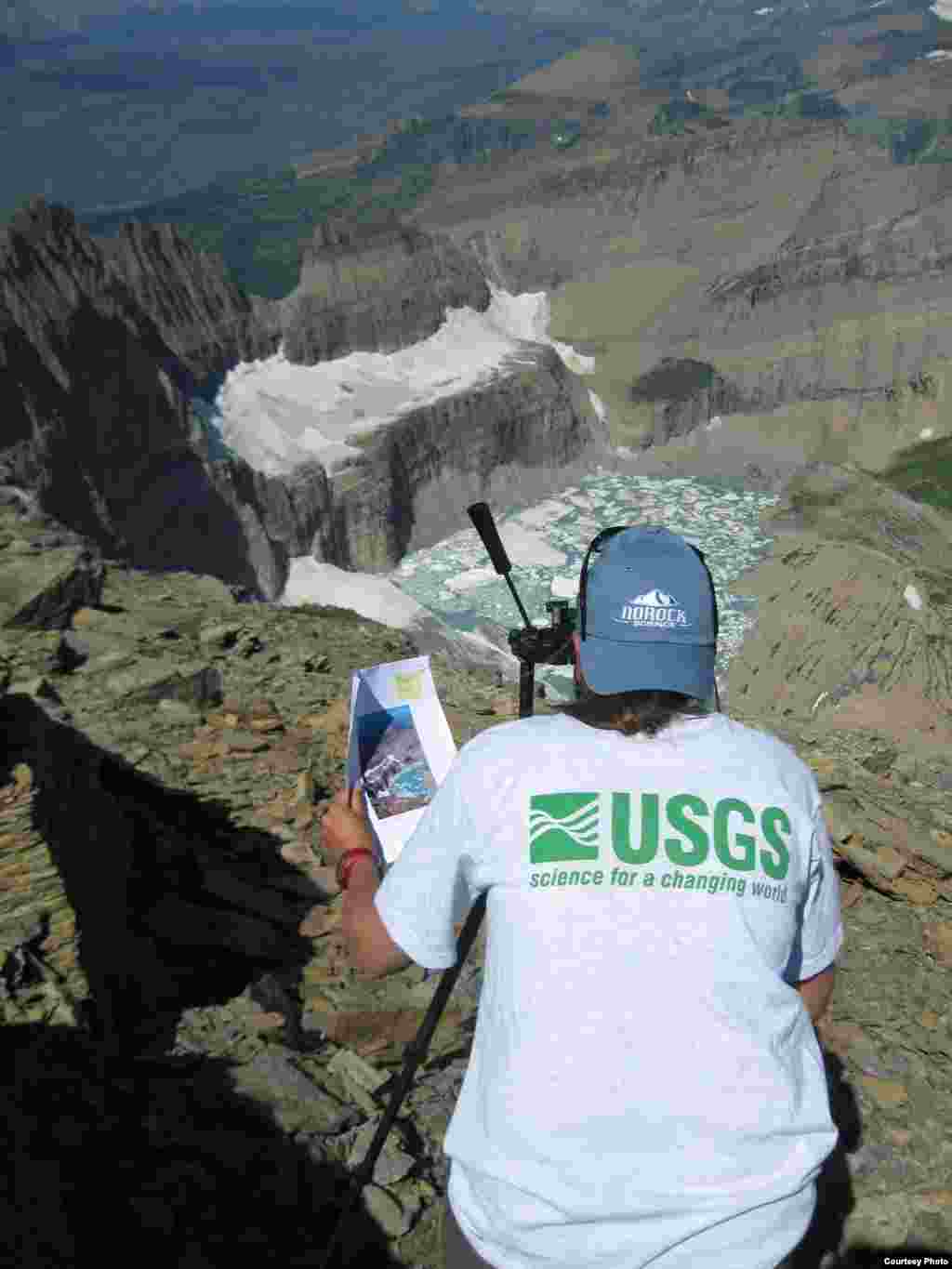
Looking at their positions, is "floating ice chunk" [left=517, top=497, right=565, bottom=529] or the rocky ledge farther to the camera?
"floating ice chunk" [left=517, top=497, right=565, bottom=529]

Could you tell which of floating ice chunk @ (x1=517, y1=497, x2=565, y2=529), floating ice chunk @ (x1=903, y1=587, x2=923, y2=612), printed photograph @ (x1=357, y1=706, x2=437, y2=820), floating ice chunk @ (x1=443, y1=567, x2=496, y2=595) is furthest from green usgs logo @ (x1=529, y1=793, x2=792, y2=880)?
floating ice chunk @ (x1=517, y1=497, x2=565, y2=529)

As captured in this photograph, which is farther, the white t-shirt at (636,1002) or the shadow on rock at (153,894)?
the shadow on rock at (153,894)

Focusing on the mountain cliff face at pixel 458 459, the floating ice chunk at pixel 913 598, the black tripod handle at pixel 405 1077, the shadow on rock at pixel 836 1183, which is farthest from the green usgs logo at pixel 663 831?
the mountain cliff face at pixel 458 459

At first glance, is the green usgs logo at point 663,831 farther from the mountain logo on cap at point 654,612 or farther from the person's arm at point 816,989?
the person's arm at point 816,989

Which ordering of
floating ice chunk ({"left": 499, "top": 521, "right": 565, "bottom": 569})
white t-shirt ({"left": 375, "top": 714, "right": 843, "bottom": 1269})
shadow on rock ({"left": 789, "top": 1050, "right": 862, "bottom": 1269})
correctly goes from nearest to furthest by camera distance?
white t-shirt ({"left": 375, "top": 714, "right": 843, "bottom": 1269}) → shadow on rock ({"left": 789, "top": 1050, "right": 862, "bottom": 1269}) → floating ice chunk ({"left": 499, "top": 521, "right": 565, "bottom": 569})

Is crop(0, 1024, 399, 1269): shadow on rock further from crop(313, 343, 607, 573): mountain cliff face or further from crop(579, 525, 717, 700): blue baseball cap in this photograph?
crop(313, 343, 607, 573): mountain cliff face

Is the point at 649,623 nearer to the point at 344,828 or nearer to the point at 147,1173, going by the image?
the point at 344,828

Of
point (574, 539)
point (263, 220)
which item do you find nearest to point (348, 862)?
point (574, 539)
